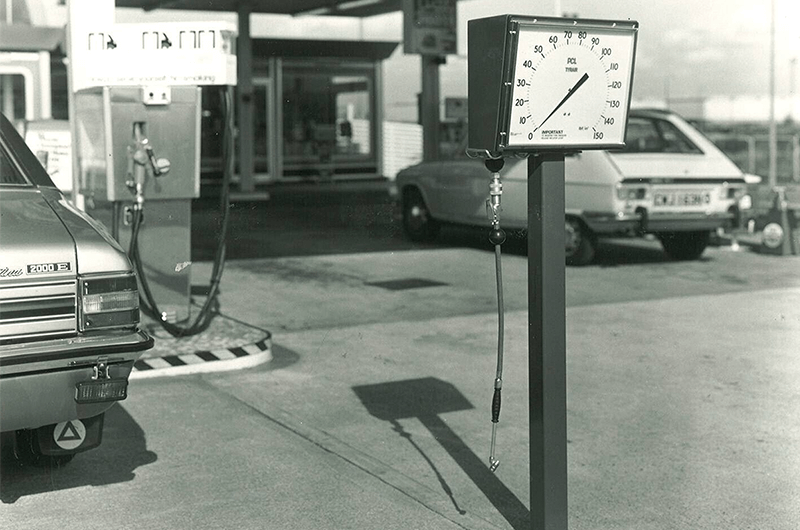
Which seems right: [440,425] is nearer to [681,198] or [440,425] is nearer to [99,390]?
[99,390]

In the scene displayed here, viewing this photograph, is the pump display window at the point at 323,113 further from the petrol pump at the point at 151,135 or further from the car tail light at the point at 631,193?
the petrol pump at the point at 151,135

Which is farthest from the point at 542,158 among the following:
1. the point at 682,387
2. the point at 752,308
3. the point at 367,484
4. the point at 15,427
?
the point at 752,308

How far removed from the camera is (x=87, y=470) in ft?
17.3

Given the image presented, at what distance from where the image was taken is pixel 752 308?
374 inches

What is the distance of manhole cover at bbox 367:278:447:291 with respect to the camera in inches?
432

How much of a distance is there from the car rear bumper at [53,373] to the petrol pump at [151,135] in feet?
9.60

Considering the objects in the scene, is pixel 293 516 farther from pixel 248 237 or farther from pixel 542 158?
pixel 248 237

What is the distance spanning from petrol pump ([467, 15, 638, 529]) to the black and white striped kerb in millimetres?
3515

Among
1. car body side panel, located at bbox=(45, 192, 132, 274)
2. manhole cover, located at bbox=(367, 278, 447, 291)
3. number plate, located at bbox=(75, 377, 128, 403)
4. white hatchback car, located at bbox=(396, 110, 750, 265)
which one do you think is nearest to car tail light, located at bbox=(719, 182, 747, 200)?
white hatchback car, located at bbox=(396, 110, 750, 265)

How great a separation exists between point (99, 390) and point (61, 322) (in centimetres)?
30

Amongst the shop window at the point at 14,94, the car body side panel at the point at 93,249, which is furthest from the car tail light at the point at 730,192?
the car body side panel at the point at 93,249

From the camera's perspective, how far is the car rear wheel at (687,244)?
12844 mm

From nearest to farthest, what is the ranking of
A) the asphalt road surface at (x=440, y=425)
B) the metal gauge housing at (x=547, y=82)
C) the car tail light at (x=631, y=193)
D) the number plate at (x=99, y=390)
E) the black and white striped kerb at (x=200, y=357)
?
1. the metal gauge housing at (x=547, y=82)
2. the number plate at (x=99, y=390)
3. the asphalt road surface at (x=440, y=425)
4. the black and white striped kerb at (x=200, y=357)
5. the car tail light at (x=631, y=193)

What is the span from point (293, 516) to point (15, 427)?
1.15 m
